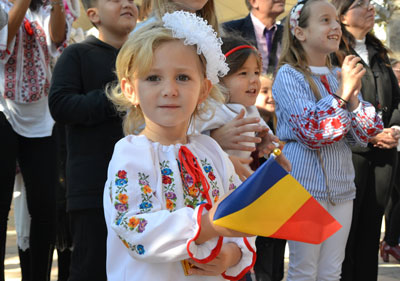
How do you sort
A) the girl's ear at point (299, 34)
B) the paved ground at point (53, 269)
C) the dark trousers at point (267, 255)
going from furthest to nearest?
1. the paved ground at point (53, 269)
2. the dark trousers at point (267, 255)
3. the girl's ear at point (299, 34)

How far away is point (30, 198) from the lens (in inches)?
141

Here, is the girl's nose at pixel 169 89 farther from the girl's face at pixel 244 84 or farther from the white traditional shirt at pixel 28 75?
the white traditional shirt at pixel 28 75

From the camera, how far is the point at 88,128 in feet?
9.47

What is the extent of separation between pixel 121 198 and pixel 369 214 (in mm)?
2450

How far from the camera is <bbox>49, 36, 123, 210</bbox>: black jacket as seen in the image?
9.17ft

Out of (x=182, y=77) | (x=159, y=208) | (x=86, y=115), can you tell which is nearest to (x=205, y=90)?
(x=182, y=77)

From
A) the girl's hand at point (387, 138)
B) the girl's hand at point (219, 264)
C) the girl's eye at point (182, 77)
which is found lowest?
the girl's hand at point (219, 264)

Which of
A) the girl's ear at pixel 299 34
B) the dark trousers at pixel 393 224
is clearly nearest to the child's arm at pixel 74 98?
the girl's ear at pixel 299 34

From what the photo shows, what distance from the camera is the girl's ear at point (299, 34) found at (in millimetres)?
3631

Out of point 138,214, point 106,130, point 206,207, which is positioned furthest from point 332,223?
Answer: point 106,130

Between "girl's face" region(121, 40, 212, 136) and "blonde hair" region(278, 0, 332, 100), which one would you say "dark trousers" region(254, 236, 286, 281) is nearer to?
"blonde hair" region(278, 0, 332, 100)

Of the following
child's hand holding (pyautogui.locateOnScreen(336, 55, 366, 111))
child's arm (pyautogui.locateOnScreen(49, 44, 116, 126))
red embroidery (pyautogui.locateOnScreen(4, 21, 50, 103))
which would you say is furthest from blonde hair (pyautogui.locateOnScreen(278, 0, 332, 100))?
red embroidery (pyautogui.locateOnScreen(4, 21, 50, 103))

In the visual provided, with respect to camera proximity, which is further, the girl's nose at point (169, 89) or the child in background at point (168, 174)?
the girl's nose at point (169, 89)

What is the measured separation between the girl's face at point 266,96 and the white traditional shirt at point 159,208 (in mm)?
1955
